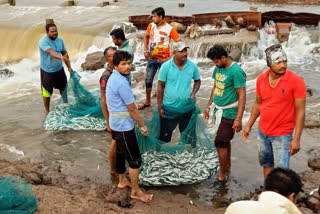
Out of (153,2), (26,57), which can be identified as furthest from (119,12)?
(26,57)

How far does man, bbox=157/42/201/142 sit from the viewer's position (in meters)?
4.36

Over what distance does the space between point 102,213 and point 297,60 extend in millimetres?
9575

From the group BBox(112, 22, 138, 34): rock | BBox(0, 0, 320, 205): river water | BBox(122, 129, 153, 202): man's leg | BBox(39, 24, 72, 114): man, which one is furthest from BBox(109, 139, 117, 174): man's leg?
BBox(112, 22, 138, 34): rock

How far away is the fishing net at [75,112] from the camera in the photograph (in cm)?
595

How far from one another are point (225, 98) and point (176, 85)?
0.65 metres

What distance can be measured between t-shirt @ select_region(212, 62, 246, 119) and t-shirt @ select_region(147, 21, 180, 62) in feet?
7.38

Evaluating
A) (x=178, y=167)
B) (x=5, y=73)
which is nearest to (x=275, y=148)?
(x=178, y=167)

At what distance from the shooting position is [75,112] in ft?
20.1

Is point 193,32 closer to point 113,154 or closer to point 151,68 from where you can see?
point 151,68

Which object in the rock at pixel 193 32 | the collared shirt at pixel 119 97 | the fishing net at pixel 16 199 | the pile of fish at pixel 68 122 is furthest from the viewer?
the rock at pixel 193 32

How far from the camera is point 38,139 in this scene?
18.8 feet

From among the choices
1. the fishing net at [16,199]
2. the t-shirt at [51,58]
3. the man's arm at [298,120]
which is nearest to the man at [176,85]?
the man's arm at [298,120]

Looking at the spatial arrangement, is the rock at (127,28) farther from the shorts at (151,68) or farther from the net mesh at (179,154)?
the net mesh at (179,154)

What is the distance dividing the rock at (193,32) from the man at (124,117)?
29.3 feet
